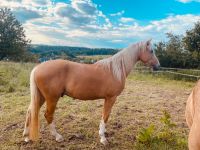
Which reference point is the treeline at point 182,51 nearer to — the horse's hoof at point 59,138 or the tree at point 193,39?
the tree at point 193,39

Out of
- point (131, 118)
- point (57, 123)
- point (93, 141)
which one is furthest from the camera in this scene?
point (131, 118)

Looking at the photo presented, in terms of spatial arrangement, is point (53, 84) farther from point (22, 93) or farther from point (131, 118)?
point (22, 93)

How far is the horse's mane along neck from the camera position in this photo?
461 cm

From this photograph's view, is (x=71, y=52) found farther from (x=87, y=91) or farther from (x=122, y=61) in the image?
(x=87, y=91)

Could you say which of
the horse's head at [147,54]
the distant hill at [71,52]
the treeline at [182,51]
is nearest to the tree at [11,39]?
the distant hill at [71,52]

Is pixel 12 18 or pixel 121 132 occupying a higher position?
pixel 12 18

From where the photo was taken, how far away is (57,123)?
210 inches

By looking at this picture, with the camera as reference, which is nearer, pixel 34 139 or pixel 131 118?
pixel 34 139

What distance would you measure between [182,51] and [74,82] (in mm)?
17836

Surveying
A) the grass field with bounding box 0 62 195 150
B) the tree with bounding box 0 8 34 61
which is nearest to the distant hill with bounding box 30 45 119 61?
the tree with bounding box 0 8 34 61

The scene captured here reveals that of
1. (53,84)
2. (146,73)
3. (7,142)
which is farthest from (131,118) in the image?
(146,73)

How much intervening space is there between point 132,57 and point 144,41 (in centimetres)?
35

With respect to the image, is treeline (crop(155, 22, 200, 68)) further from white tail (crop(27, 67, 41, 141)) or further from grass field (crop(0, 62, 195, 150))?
white tail (crop(27, 67, 41, 141))

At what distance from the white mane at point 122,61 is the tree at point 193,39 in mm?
15641
